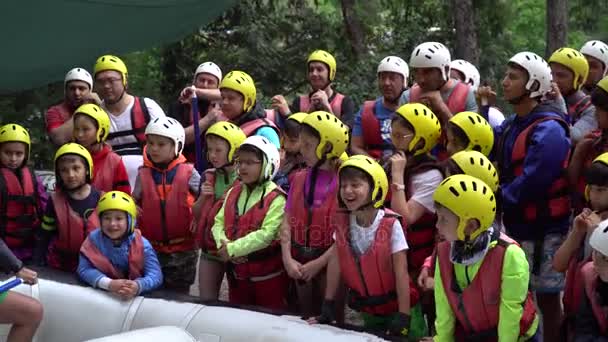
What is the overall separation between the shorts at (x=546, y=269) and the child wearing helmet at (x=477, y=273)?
871 mm

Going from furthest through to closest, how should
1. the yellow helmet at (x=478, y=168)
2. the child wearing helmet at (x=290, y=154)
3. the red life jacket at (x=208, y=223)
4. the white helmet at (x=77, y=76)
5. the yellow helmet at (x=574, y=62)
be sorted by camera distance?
the white helmet at (x=77, y=76) → the child wearing helmet at (x=290, y=154) → the yellow helmet at (x=574, y=62) → the red life jacket at (x=208, y=223) → the yellow helmet at (x=478, y=168)

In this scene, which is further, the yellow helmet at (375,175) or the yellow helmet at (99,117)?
the yellow helmet at (99,117)

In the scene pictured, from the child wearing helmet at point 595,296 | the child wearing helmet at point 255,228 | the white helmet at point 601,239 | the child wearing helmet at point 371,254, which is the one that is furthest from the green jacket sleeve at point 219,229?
the white helmet at point 601,239

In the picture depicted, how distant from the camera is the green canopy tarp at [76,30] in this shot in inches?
219

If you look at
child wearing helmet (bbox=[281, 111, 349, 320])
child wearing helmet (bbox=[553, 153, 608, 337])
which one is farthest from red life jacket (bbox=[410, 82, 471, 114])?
child wearing helmet (bbox=[553, 153, 608, 337])

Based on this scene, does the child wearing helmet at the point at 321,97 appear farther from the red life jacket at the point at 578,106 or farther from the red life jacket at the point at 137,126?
the red life jacket at the point at 578,106

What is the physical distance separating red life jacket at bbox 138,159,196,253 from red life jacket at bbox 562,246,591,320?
2569 mm

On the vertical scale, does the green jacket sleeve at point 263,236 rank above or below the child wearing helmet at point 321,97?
below

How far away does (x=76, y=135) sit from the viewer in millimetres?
6324

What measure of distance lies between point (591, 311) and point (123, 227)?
9.05 ft

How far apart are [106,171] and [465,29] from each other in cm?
678

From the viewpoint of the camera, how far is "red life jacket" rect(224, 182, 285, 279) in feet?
17.8

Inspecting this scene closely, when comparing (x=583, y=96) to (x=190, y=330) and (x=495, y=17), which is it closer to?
(x=190, y=330)

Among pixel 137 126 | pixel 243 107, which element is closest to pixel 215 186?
pixel 243 107
